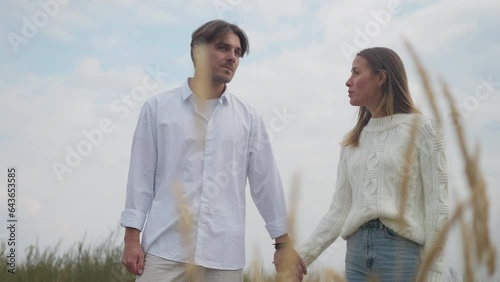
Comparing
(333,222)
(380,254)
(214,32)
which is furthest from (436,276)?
(214,32)

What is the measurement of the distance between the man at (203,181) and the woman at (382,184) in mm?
409

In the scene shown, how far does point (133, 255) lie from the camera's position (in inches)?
115

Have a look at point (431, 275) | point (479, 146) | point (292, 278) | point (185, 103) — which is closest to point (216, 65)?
point (185, 103)

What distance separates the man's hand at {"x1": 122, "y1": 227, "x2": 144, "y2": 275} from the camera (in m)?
2.91

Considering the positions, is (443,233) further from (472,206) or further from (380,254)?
(380,254)

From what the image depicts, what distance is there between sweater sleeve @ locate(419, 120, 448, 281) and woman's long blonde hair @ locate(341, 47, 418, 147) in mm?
186

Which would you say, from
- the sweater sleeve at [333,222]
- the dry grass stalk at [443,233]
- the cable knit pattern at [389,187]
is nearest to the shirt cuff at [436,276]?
the cable knit pattern at [389,187]

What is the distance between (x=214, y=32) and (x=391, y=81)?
917 mm

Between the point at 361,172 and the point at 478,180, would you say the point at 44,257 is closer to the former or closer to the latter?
the point at 361,172

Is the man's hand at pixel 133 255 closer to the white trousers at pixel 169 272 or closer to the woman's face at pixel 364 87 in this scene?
the white trousers at pixel 169 272

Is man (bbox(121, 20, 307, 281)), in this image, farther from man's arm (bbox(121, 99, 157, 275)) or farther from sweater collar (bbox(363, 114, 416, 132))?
sweater collar (bbox(363, 114, 416, 132))

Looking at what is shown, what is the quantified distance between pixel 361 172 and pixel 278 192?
0.68 m

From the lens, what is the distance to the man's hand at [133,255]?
2.91m

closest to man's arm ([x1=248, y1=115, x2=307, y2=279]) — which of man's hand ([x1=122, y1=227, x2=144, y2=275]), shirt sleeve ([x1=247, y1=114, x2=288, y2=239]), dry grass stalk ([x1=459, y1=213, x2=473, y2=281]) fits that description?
shirt sleeve ([x1=247, y1=114, x2=288, y2=239])
